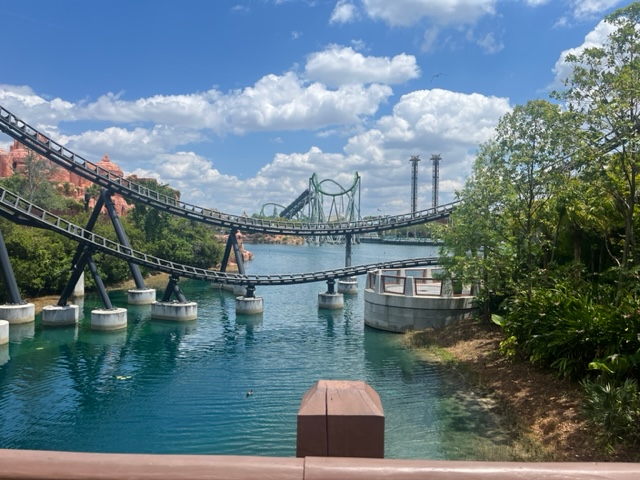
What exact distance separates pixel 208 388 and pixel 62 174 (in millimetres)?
87250

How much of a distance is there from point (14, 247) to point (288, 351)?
23.6 m

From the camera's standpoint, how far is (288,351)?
24.9 m

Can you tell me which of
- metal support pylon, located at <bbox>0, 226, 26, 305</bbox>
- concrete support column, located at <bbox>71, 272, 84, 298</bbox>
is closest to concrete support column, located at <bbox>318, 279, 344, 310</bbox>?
concrete support column, located at <bbox>71, 272, 84, 298</bbox>

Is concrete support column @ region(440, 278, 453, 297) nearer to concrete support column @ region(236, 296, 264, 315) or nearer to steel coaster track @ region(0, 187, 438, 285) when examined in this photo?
steel coaster track @ region(0, 187, 438, 285)

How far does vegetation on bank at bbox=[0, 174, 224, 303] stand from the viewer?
120 feet

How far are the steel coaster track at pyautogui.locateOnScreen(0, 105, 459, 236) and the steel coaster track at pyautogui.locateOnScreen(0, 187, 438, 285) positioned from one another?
389cm

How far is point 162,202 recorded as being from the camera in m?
40.6

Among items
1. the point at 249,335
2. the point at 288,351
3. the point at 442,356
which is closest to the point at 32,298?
the point at 249,335

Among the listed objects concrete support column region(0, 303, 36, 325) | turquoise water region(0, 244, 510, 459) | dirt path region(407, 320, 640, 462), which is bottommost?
turquoise water region(0, 244, 510, 459)

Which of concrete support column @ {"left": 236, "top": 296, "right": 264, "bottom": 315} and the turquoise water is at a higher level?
concrete support column @ {"left": 236, "top": 296, "right": 264, "bottom": 315}

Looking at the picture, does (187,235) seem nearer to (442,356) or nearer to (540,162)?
(442,356)

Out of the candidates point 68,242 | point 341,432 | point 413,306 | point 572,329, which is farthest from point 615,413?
point 68,242

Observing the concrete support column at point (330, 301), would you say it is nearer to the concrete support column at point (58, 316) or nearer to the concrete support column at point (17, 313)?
the concrete support column at point (58, 316)

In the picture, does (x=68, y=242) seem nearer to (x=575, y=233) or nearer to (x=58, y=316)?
(x=58, y=316)
